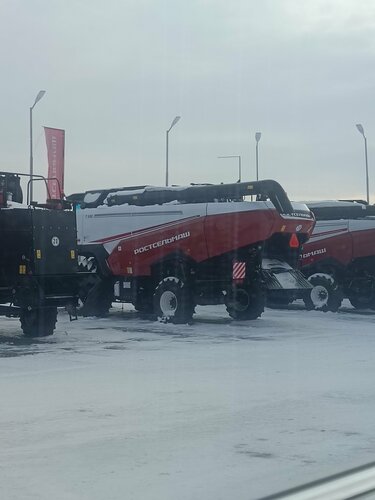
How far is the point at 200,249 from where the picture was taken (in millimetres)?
21141

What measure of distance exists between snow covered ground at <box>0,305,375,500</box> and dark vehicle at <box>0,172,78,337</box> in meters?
0.68

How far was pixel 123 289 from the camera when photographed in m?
22.4

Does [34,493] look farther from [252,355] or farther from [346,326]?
[346,326]

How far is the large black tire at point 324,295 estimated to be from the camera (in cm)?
2473

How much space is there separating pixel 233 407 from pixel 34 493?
12.3ft

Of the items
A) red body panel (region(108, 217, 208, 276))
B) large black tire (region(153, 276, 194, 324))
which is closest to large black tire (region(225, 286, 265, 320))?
large black tire (region(153, 276, 194, 324))

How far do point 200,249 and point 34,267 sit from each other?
529 centimetres

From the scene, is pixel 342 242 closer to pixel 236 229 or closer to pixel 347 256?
pixel 347 256

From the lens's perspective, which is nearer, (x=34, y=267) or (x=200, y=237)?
(x=34, y=267)

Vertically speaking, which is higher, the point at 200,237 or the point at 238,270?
the point at 200,237

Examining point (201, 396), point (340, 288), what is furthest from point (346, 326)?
point (201, 396)

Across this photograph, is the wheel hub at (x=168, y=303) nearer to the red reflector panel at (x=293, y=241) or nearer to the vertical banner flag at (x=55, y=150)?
the red reflector panel at (x=293, y=241)

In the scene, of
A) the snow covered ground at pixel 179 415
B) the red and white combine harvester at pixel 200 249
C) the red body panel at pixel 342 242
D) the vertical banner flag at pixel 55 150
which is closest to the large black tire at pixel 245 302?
the red and white combine harvester at pixel 200 249

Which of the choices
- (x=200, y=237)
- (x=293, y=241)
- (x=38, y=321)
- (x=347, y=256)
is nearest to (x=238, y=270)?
(x=200, y=237)
